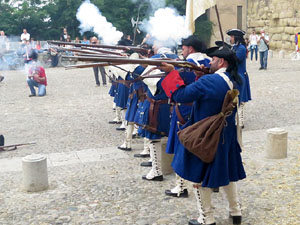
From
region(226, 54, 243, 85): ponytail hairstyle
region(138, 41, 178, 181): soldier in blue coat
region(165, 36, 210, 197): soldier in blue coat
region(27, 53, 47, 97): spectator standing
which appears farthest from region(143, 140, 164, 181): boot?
region(27, 53, 47, 97): spectator standing

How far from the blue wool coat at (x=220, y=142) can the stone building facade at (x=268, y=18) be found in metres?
22.8

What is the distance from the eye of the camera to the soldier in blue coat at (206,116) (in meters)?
3.84

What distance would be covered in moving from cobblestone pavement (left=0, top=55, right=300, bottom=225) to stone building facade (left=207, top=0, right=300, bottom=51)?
16.1 m

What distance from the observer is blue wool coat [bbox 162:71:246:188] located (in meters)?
3.83

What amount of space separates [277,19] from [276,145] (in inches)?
922

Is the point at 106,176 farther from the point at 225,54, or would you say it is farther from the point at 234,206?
the point at 225,54

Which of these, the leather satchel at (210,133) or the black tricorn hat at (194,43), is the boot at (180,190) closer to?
the leather satchel at (210,133)

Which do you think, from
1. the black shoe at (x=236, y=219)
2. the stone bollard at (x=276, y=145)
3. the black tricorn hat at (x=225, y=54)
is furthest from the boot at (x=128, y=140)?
the black tricorn hat at (x=225, y=54)

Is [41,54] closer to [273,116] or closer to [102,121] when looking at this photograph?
[102,121]

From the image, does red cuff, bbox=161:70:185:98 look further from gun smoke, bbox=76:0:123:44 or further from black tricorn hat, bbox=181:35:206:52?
gun smoke, bbox=76:0:123:44

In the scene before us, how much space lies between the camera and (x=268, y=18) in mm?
28922

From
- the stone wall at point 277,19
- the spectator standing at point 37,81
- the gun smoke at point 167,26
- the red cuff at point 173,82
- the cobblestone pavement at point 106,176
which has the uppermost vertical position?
the stone wall at point 277,19

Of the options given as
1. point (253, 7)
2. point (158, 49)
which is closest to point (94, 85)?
point (158, 49)

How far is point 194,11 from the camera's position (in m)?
4.84
